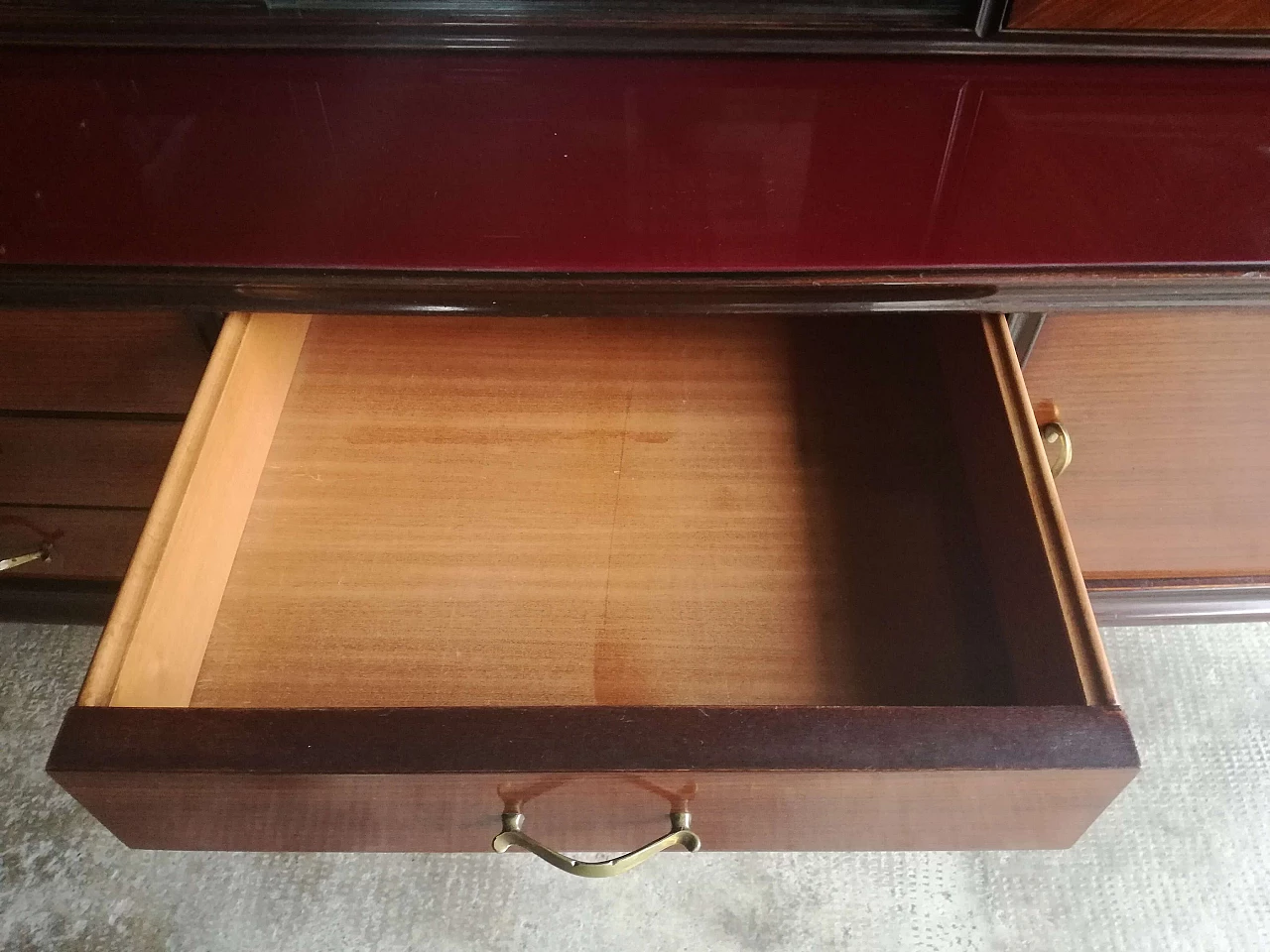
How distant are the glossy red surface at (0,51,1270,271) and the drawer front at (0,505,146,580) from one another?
29cm

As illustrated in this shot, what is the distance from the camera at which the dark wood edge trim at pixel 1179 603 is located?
29.7 inches

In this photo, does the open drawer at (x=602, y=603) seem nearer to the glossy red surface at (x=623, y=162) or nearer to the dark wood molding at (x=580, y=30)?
the glossy red surface at (x=623, y=162)

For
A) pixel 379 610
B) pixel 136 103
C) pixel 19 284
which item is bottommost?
pixel 379 610

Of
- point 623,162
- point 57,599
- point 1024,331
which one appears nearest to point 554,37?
point 623,162

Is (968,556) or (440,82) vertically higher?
(440,82)

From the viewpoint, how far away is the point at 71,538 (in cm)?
74

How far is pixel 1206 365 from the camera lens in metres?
0.54

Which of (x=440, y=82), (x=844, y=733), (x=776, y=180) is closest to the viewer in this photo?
(x=844, y=733)

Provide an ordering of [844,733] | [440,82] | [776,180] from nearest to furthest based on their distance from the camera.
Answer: [844,733] < [776,180] < [440,82]

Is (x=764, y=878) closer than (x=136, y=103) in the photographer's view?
No

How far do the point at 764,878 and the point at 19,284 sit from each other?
66 centimetres

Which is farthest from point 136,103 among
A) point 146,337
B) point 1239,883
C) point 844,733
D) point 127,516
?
point 1239,883

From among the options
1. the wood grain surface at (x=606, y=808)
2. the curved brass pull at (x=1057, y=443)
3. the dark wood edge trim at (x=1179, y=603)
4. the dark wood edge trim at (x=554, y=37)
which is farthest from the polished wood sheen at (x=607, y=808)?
the dark wood edge trim at (x=554, y=37)

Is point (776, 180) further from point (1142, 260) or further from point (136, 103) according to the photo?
point (136, 103)
